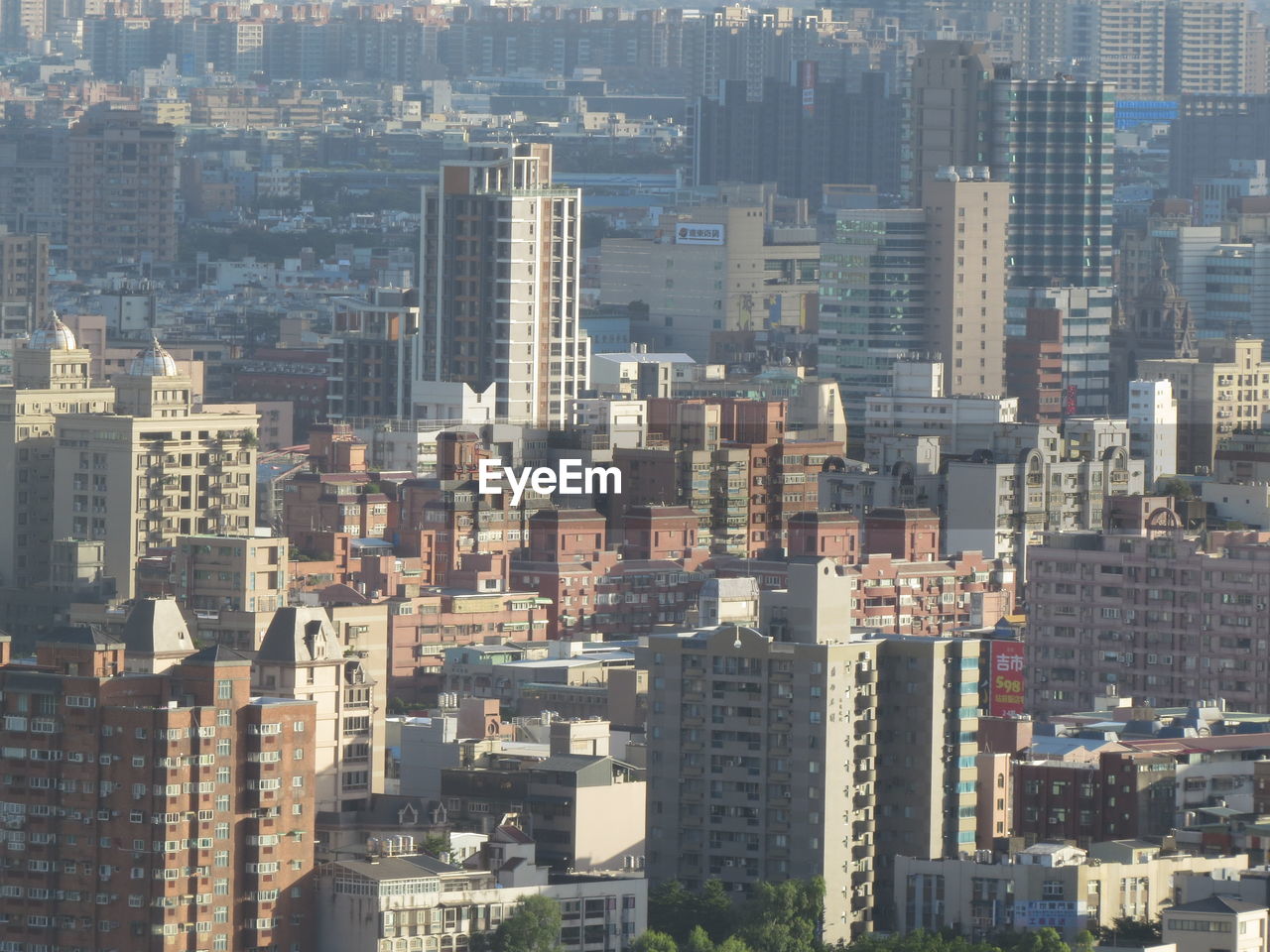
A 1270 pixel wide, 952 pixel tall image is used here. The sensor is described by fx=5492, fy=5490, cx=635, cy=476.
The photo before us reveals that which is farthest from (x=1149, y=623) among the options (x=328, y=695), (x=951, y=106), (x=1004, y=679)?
(x=951, y=106)

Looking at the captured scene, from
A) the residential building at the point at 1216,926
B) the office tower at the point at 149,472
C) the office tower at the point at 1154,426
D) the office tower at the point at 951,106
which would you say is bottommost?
the residential building at the point at 1216,926

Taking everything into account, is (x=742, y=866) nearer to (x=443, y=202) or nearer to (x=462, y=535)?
(x=462, y=535)

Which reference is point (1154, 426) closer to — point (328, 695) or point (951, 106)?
point (951, 106)

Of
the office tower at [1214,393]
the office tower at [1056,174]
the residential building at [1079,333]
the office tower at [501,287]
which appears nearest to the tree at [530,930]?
the office tower at [501,287]

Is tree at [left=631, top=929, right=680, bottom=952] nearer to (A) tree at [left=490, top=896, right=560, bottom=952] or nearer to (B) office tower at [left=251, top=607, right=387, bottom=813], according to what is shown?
(A) tree at [left=490, top=896, right=560, bottom=952]

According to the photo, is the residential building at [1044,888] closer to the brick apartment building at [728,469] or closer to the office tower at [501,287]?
the brick apartment building at [728,469]
